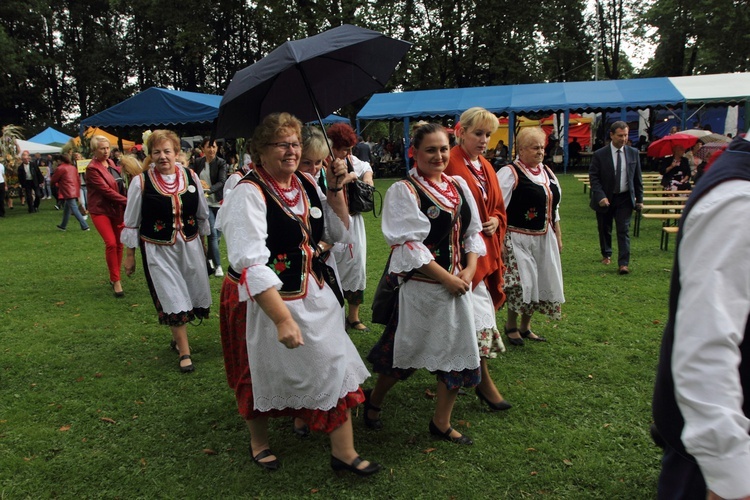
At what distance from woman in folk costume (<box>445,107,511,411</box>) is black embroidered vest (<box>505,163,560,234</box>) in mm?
761

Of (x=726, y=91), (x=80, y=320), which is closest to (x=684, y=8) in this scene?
(x=726, y=91)

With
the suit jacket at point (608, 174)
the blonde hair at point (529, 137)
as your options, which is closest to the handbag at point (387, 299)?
the blonde hair at point (529, 137)

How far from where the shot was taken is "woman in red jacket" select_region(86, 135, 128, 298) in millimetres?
7148

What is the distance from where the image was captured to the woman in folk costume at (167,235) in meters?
4.78

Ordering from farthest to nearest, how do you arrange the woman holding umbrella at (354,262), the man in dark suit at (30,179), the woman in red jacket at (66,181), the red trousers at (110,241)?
the man in dark suit at (30,179), the woman in red jacket at (66,181), the red trousers at (110,241), the woman holding umbrella at (354,262)

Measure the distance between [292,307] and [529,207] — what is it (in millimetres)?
2718

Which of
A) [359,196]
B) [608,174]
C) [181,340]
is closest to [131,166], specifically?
[181,340]

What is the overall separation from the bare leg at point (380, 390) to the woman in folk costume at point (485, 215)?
0.62 meters

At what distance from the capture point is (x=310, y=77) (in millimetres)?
3701

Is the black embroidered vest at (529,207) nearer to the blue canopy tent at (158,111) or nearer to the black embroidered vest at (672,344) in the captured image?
the black embroidered vest at (672,344)

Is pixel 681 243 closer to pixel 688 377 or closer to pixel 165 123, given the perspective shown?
pixel 688 377

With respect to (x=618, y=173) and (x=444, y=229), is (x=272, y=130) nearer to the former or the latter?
(x=444, y=229)

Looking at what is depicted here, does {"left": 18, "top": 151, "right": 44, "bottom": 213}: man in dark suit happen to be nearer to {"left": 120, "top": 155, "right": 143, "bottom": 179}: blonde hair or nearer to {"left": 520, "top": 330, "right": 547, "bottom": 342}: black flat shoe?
{"left": 120, "top": 155, "right": 143, "bottom": 179}: blonde hair

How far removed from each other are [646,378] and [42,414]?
446cm
